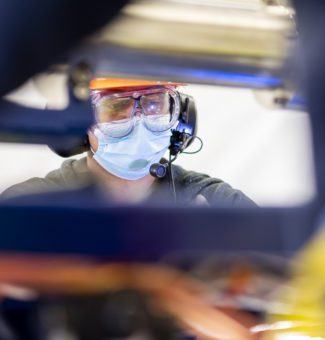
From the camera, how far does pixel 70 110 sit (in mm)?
1583

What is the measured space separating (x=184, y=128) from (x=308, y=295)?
3.37ft

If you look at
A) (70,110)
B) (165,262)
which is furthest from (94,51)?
(165,262)

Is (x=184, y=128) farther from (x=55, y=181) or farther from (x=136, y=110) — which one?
(x=55, y=181)

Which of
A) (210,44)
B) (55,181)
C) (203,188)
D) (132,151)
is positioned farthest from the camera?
(132,151)

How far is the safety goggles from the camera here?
231cm

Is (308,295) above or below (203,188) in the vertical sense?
below

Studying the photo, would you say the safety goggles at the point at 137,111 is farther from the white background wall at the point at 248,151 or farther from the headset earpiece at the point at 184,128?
the white background wall at the point at 248,151

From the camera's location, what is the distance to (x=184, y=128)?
100 inches

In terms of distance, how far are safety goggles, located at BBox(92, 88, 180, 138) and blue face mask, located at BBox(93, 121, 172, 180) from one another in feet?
0.06

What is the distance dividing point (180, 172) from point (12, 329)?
1.16 m

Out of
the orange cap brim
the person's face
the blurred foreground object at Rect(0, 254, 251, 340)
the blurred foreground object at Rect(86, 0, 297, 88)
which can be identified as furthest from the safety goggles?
the blurred foreground object at Rect(0, 254, 251, 340)

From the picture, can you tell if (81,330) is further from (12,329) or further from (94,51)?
(94,51)

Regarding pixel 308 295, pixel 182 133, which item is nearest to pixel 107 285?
pixel 308 295

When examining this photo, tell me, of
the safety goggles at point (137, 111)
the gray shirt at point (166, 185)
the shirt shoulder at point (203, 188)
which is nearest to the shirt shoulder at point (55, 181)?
the gray shirt at point (166, 185)
